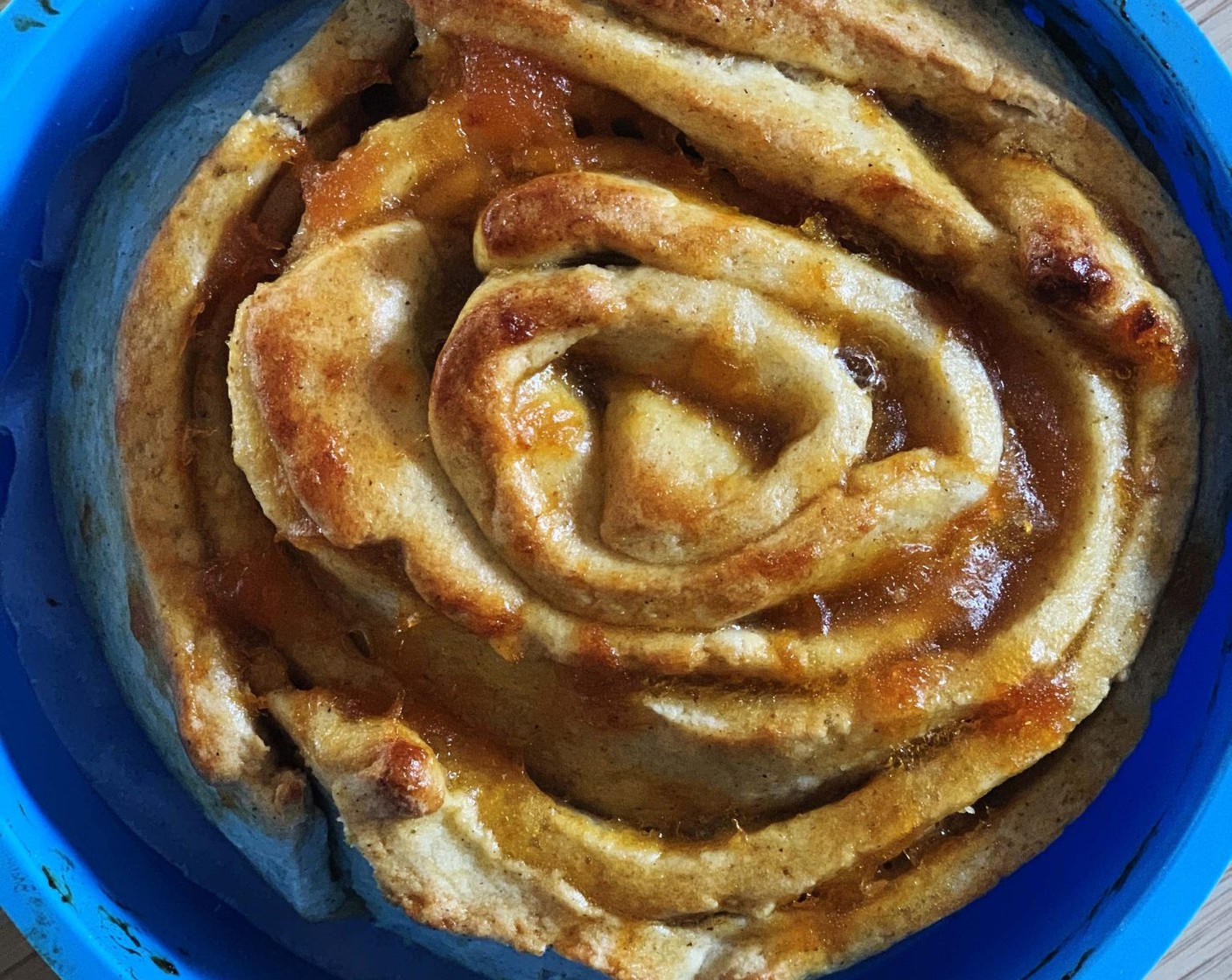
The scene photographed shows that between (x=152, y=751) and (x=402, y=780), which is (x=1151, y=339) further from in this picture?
(x=152, y=751)

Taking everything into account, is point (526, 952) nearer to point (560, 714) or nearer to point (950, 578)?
point (560, 714)

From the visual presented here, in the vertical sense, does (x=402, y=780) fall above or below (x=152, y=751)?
above

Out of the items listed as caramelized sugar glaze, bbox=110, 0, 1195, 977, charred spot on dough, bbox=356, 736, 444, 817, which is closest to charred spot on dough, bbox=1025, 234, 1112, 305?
caramelized sugar glaze, bbox=110, 0, 1195, 977

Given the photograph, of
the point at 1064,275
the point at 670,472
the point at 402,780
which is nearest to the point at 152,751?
the point at 402,780

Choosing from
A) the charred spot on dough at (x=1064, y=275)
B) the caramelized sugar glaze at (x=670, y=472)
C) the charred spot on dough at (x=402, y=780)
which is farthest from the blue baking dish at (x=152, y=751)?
the charred spot on dough at (x=402, y=780)

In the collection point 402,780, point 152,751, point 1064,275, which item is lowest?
point 152,751

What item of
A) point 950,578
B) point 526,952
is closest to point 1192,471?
point 950,578
